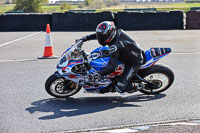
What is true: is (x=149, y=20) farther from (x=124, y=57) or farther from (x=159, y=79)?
(x=124, y=57)

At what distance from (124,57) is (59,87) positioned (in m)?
1.35

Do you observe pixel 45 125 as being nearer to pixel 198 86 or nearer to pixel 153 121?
pixel 153 121

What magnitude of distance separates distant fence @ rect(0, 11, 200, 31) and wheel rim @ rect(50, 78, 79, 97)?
1363 cm

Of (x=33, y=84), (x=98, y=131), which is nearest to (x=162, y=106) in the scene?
(x=98, y=131)

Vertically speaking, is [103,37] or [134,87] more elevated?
[103,37]

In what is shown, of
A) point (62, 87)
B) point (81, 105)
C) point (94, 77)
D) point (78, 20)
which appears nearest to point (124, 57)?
point (94, 77)

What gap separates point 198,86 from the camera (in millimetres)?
7379

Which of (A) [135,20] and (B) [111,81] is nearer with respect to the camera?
(B) [111,81]

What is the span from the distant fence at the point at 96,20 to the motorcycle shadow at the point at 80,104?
13572mm

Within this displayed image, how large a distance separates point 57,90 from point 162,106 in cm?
198

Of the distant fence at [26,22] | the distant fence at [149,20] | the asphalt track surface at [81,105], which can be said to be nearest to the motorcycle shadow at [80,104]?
the asphalt track surface at [81,105]

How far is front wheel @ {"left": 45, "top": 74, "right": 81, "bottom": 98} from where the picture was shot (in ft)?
21.2

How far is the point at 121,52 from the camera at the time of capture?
630 cm

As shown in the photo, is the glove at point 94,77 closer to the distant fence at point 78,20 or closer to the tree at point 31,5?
the distant fence at point 78,20
